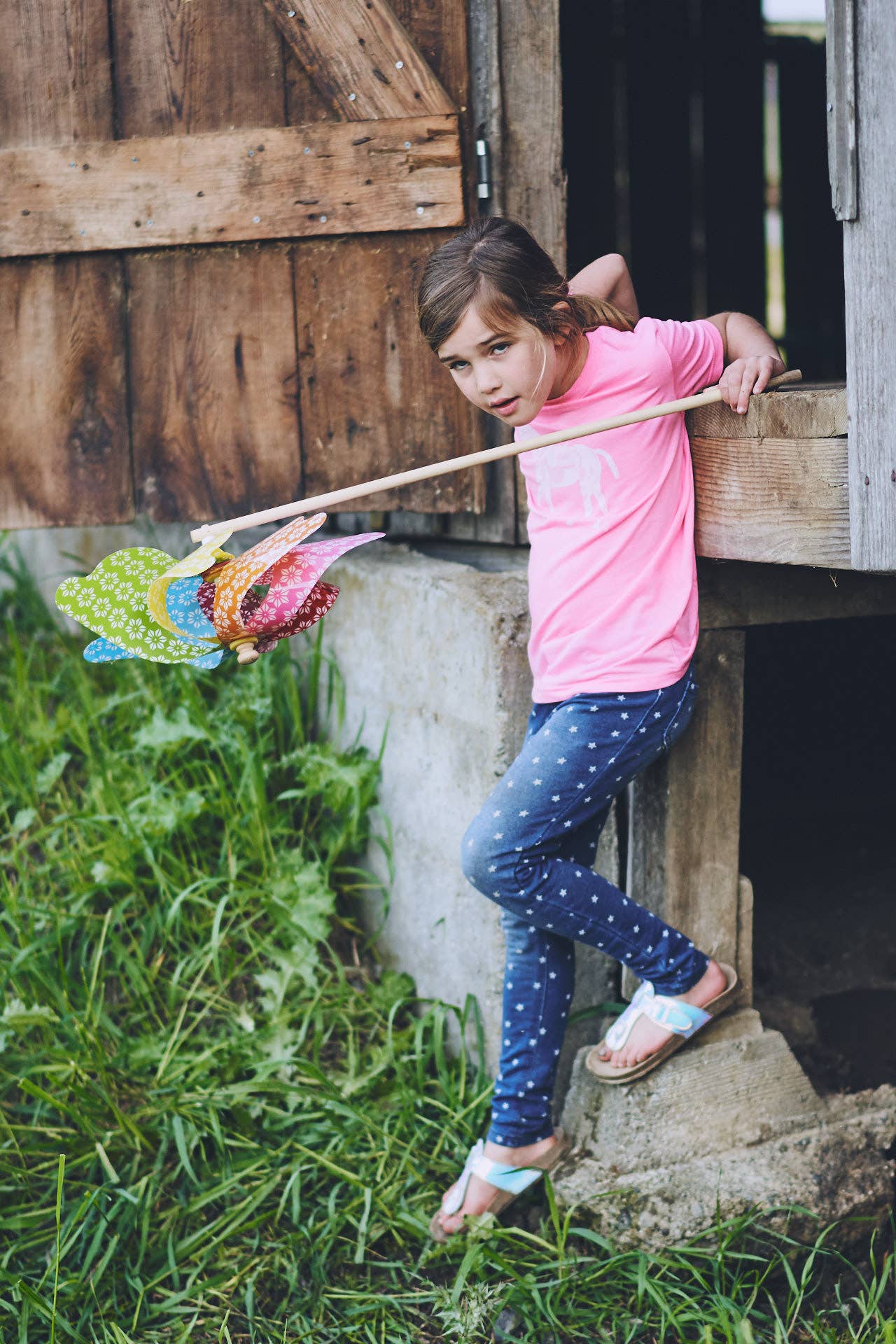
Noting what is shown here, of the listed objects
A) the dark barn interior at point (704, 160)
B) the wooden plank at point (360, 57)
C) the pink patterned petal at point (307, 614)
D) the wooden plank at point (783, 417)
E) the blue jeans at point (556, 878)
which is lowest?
the blue jeans at point (556, 878)

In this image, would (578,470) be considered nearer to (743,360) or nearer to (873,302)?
(743,360)

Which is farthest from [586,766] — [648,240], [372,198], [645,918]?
[648,240]

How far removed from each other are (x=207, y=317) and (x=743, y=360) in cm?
113

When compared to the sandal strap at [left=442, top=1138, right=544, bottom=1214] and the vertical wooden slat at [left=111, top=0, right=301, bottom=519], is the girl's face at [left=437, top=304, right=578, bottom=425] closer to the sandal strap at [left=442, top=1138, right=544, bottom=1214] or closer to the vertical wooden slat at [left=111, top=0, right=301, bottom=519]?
the vertical wooden slat at [left=111, top=0, right=301, bottom=519]

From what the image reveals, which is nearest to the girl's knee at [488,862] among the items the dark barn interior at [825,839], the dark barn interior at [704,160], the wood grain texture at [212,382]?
the wood grain texture at [212,382]

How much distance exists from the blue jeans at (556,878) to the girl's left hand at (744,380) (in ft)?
1.58

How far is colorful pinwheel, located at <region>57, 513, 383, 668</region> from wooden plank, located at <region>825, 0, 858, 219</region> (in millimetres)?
823

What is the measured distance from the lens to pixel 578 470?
6.82 feet

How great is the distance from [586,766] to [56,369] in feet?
4.50

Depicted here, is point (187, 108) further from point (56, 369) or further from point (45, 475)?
point (45, 475)

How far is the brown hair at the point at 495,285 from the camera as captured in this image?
6.30ft

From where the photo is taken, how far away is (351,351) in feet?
8.35

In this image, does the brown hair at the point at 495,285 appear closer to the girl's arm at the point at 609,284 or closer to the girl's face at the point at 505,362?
the girl's face at the point at 505,362

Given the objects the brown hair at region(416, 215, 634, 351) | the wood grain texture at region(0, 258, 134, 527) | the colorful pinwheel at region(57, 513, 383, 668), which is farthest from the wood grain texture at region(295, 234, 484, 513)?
the colorful pinwheel at region(57, 513, 383, 668)
